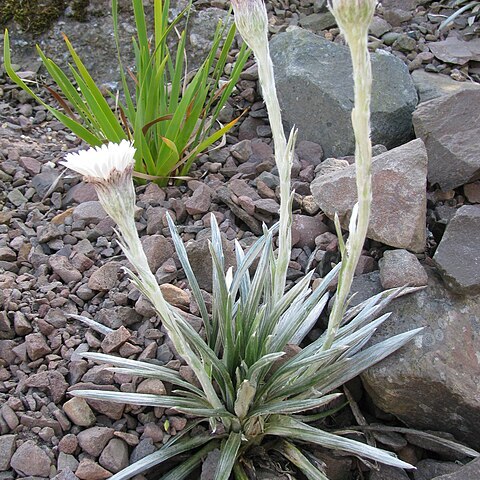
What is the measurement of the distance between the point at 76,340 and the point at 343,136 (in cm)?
145

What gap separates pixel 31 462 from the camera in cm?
157

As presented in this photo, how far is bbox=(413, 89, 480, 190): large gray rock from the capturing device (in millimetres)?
2336

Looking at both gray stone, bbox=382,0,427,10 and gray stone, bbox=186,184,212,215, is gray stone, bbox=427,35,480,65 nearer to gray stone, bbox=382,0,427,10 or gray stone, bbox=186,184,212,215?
gray stone, bbox=382,0,427,10

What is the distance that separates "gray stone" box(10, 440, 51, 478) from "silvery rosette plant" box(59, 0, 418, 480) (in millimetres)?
203

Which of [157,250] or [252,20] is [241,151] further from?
[252,20]

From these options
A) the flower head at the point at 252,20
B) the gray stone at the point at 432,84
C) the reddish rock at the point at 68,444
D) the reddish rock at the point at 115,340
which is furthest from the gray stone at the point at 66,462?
the gray stone at the point at 432,84

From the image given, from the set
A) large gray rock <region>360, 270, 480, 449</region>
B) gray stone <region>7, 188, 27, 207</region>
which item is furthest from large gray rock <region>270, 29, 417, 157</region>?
gray stone <region>7, 188, 27, 207</region>

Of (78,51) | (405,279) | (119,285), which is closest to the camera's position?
(405,279)

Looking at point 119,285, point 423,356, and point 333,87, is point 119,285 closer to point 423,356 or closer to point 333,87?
point 423,356

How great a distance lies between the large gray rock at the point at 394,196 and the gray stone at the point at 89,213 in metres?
0.85

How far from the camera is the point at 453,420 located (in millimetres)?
1809

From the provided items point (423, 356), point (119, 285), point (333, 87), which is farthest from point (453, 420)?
point (333, 87)

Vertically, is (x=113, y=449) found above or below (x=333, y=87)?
below

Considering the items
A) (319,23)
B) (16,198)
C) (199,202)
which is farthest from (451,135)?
(16,198)
